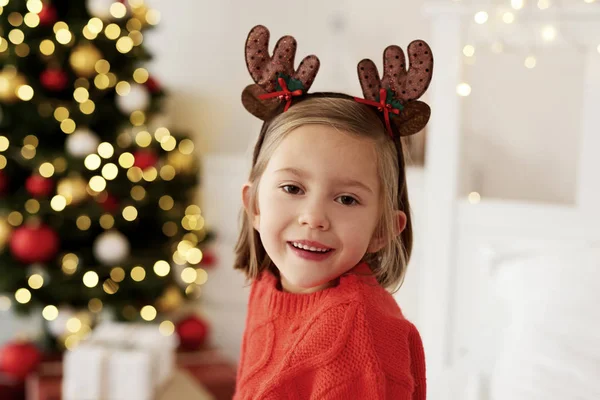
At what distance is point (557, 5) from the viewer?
183 centimetres

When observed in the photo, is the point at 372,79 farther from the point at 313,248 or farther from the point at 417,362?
the point at 417,362

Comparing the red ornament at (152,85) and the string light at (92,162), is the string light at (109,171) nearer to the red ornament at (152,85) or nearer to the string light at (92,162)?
the string light at (92,162)

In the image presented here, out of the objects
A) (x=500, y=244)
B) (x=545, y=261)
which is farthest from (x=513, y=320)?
(x=500, y=244)

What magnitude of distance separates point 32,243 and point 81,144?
0.41 metres

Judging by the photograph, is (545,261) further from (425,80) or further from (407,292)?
(425,80)

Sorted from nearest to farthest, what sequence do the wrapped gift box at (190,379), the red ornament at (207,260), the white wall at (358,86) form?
the white wall at (358,86), the wrapped gift box at (190,379), the red ornament at (207,260)

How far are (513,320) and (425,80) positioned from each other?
0.83 meters

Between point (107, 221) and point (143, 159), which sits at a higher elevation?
point (143, 159)

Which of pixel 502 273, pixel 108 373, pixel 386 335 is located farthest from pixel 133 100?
pixel 386 335

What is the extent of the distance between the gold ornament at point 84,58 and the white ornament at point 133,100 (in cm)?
16

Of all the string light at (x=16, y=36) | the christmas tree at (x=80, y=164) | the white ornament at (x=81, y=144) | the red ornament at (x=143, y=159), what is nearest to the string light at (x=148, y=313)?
the christmas tree at (x=80, y=164)

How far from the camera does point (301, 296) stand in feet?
3.13

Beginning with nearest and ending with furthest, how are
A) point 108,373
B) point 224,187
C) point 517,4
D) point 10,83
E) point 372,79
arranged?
point 372,79 < point 517,4 < point 108,373 < point 10,83 < point 224,187

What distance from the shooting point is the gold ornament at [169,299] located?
2.72m
